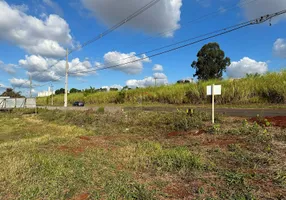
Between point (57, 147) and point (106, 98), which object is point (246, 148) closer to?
point (57, 147)

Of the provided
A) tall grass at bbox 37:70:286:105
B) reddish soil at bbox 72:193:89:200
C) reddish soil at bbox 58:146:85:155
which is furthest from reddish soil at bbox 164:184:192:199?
tall grass at bbox 37:70:286:105

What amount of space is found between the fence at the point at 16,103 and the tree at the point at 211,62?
30.5 metres

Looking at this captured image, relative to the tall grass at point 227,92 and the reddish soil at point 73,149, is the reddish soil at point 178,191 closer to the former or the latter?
the reddish soil at point 73,149

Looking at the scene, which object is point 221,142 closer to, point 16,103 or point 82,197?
point 82,197

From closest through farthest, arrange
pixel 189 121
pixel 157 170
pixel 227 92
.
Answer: pixel 157 170 → pixel 189 121 → pixel 227 92

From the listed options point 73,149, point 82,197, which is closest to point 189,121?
point 73,149

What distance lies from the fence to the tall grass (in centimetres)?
1283

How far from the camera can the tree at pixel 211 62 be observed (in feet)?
137

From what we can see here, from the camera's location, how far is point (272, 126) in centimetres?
691

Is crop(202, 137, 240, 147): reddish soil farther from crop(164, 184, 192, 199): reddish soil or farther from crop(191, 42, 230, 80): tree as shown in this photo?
crop(191, 42, 230, 80): tree

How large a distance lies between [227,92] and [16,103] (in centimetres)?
2446

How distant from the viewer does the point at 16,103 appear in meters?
26.0

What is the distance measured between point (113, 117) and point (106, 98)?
24531mm

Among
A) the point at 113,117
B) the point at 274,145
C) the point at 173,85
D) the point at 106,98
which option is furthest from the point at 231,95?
the point at 106,98
